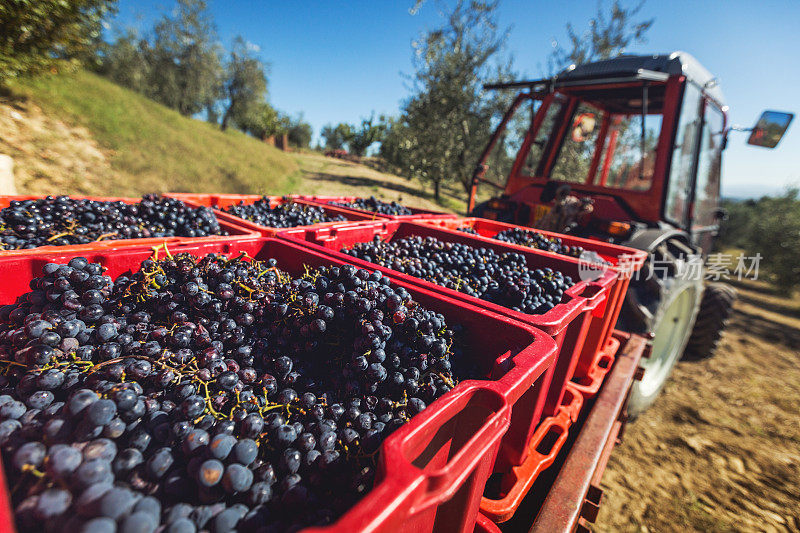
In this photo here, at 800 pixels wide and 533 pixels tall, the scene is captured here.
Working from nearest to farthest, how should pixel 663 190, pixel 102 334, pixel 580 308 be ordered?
pixel 102 334, pixel 580 308, pixel 663 190

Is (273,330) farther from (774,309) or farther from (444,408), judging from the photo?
(774,309)

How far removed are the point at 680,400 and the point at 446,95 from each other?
13.1 m

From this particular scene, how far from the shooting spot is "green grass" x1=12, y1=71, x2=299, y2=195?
1028 centimetres

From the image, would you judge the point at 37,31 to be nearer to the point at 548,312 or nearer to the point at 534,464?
the point at 548,312

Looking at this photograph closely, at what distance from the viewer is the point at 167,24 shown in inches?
999

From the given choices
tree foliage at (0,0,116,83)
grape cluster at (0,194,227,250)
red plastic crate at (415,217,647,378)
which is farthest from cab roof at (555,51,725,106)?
tree foliage at (0,0,116,83)

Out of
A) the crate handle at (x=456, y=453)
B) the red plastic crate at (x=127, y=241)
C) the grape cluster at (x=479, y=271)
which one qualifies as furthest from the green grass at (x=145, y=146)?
the crate handle at (x=456, y=453)

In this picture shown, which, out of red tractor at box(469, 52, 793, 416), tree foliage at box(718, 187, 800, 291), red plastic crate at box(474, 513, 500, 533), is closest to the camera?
red plastic crate at box(474, 513, 500, 533)

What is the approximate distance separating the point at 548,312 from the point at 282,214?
220cm

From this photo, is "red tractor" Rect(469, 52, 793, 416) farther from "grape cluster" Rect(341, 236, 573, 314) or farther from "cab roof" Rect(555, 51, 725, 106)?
"grape cluster" Rect(341, 236, 573, 314)

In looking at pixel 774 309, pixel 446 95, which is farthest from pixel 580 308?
pixel 446 95

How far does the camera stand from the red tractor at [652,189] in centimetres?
273

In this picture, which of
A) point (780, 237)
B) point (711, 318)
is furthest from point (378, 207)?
point (780, 237)

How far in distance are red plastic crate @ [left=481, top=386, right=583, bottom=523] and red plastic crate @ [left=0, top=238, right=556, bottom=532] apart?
22 centimetres
